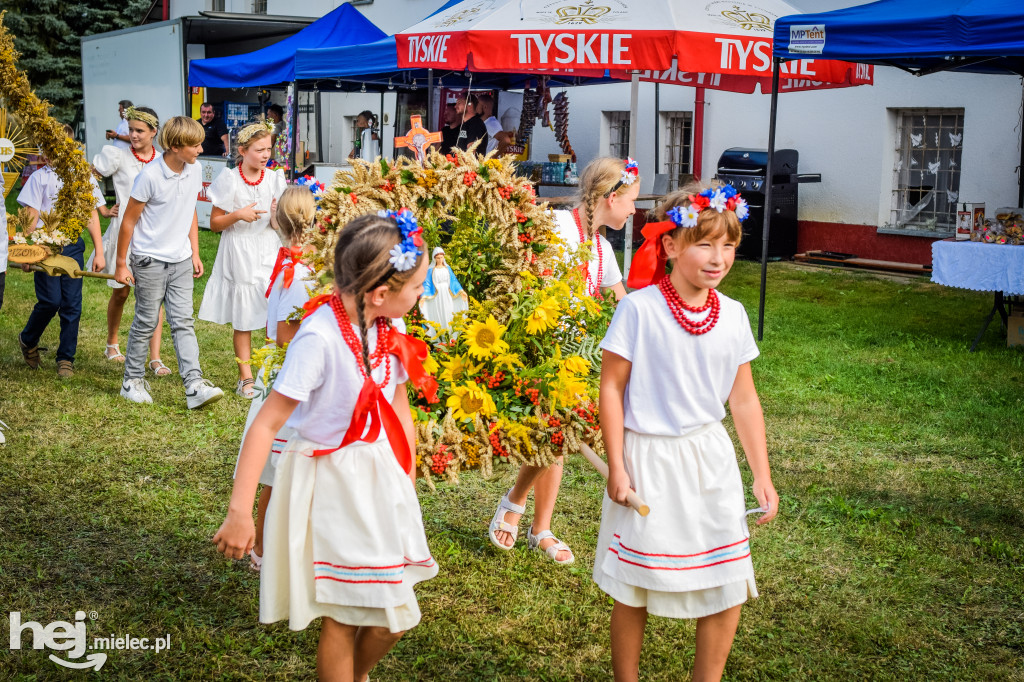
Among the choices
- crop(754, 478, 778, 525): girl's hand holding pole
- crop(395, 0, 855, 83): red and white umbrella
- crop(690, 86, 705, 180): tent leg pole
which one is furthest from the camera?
crop(690, 86, 705, 180): tent leg pole

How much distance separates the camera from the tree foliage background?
28516 millimetres

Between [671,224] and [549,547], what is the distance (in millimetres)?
1950

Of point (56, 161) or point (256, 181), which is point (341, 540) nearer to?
point (56, 161)

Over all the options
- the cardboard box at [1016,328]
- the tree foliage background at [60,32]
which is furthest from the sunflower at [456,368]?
the tree foliage background at [60,32]

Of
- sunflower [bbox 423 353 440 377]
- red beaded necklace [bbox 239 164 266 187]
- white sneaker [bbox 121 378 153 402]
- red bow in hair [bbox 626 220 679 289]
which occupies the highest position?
red beaded necklace [bbox 239 164 266 187]

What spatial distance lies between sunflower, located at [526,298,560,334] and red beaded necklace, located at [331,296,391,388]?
1138mm

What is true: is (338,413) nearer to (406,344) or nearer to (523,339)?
(406,344)

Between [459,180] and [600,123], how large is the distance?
1301cm

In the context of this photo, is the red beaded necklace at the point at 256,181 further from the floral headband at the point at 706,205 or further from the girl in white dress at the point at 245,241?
the floral headband at the point at 706,205

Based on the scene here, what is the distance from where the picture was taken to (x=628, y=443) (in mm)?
2982

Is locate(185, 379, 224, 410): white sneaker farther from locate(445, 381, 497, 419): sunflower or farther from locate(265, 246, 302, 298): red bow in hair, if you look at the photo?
locate(445, 381, 497, 419): sunflower

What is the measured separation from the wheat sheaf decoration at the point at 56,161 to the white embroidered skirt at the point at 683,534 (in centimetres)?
458

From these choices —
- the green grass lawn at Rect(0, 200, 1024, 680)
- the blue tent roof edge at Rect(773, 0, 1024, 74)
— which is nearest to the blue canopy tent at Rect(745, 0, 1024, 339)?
the blue tent roof edge at Rect(773, 0, 1024, 74)

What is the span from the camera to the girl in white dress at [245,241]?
679 centimetres
